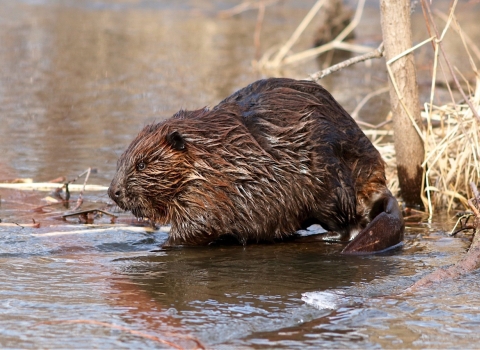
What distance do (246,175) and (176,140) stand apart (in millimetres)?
350

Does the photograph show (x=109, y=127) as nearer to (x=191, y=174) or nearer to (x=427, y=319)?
(x=191, y=174)

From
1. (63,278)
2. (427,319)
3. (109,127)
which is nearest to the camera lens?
(427,319)

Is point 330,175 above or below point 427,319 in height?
above

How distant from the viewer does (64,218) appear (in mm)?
4344

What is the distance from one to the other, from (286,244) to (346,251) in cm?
34

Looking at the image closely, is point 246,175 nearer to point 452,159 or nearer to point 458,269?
point 458,269

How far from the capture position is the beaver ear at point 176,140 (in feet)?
12.7

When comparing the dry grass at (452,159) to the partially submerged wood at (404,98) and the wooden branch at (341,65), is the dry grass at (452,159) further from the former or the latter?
the wooden branch at (341,65)

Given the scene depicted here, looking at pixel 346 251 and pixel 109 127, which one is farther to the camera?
pixel 109 127

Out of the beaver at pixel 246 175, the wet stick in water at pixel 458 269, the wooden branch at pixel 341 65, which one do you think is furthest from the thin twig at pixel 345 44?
the wet stick in water at pixel 458 269

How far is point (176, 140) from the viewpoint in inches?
153

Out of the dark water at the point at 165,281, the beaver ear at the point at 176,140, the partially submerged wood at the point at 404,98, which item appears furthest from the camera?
the partially submerged wood at the point at 404,98

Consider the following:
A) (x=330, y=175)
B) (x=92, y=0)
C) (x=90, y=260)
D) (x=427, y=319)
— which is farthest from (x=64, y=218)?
(x=92, y=0)

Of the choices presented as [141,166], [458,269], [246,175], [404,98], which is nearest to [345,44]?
[404,98]
